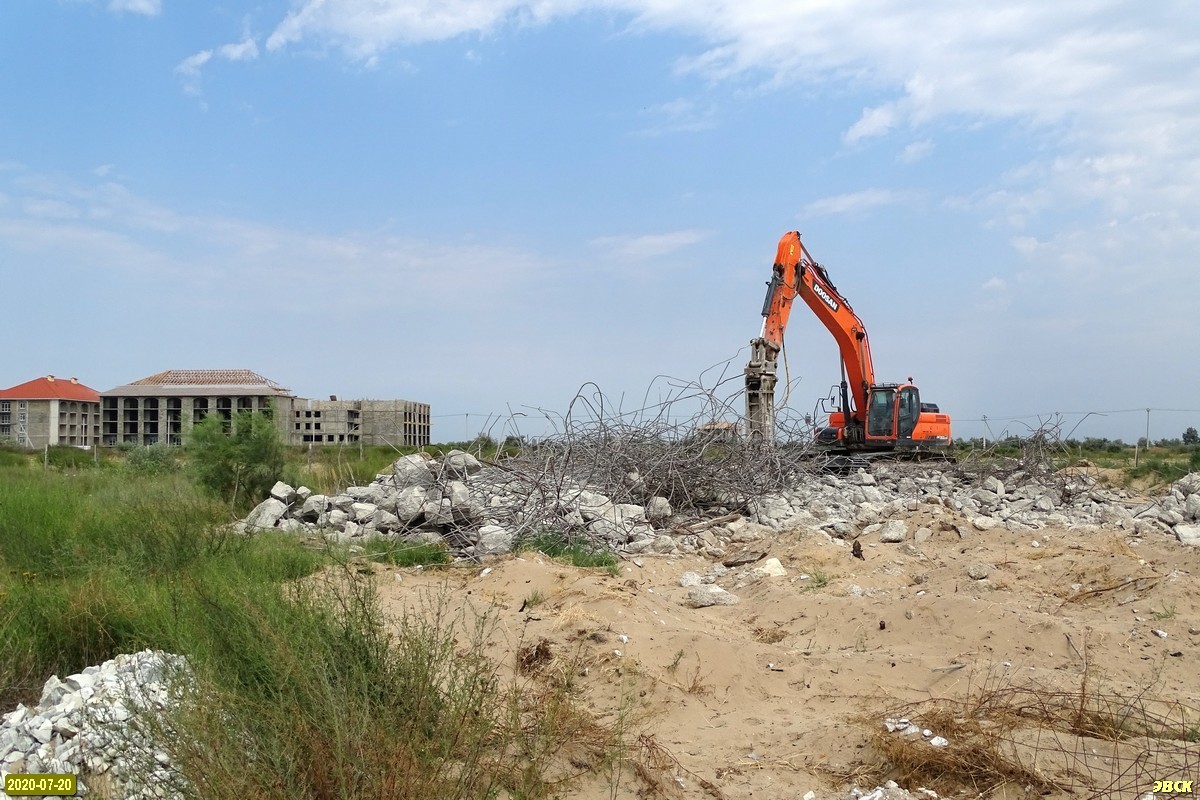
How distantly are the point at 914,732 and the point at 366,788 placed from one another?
2.42m

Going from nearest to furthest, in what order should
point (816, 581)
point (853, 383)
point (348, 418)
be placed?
point (816, 581) < point (853, 383) < point (348, 418)

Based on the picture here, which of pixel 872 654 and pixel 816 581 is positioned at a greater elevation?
pixel 816 581

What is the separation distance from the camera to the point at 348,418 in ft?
105

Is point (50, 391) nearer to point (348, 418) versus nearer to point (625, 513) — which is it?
point (348, 418)

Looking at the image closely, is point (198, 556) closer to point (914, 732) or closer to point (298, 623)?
point (298, 623)

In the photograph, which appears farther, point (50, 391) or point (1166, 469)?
point (50, 391)

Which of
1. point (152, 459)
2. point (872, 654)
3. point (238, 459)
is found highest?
point (238, 459)

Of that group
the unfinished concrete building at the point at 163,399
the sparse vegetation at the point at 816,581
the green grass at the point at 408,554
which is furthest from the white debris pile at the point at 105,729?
the unfinished concrete building at the point at 163,399

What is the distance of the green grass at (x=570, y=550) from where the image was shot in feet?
28.5

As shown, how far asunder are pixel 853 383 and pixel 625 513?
9.11 m

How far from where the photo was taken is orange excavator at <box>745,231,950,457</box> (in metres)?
16.3

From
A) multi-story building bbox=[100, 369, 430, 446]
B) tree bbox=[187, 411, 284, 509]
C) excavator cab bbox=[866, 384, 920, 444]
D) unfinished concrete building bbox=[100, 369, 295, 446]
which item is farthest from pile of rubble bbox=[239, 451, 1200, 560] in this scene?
unfinished concrete building bbox=[100, 369, 295, 446]

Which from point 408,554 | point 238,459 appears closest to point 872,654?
point 408,554

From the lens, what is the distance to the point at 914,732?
13.3 ft
